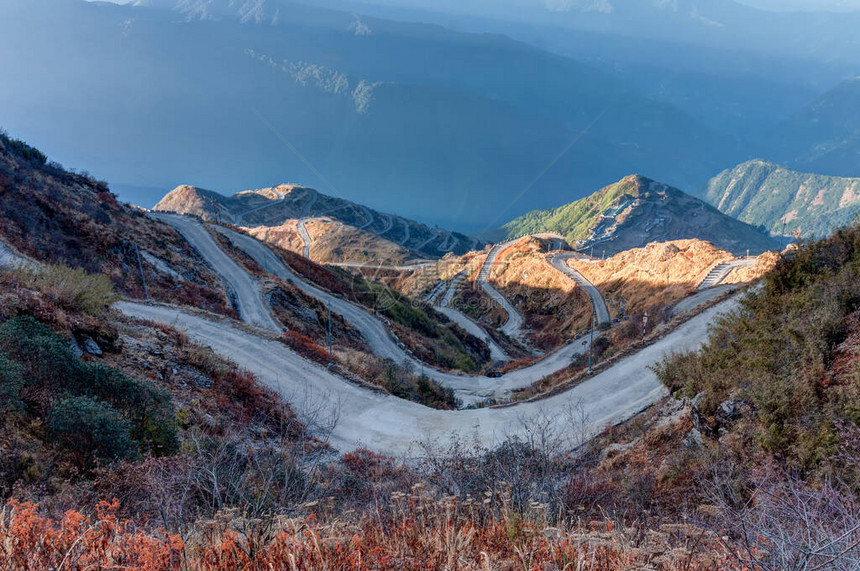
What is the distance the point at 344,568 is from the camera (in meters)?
2.94

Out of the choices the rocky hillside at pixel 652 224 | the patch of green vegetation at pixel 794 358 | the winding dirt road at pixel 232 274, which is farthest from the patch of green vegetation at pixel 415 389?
the rocky hillside at pixel 652 224

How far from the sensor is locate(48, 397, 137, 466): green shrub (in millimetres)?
7784

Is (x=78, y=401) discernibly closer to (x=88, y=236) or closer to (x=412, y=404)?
(x=412, y=404)

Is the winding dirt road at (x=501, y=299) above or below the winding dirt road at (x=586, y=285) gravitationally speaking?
below

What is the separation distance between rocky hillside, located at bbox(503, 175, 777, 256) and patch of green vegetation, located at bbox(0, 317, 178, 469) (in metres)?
157

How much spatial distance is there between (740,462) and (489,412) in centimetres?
1118

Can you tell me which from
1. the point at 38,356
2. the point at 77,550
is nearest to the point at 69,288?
the point at 38,356

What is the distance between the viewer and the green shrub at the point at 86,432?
25.5ft

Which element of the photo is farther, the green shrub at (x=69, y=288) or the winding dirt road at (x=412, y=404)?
the winding dirt road at (x=412, y=404)

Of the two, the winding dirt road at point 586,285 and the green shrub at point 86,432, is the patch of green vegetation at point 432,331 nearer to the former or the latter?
the winding dirt road at point 586,285

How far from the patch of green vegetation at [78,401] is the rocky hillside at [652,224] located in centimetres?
15718

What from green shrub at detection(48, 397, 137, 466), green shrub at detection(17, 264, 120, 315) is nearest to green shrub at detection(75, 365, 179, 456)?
green shrub at detection(48, 397, 137, 466)

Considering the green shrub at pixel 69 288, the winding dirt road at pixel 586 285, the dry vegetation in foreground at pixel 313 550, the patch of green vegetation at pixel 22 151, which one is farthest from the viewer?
the winding dirt road at pixel 586 285

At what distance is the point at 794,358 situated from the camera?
969cm
